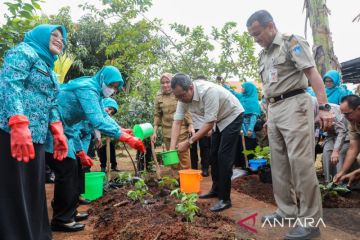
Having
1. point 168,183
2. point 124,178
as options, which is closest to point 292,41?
point 168,183

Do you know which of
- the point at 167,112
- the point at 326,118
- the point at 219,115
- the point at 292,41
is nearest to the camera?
the point at 326,118

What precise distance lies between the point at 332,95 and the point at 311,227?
3138mm

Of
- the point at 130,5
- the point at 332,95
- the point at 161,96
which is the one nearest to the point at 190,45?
the point at 130,5

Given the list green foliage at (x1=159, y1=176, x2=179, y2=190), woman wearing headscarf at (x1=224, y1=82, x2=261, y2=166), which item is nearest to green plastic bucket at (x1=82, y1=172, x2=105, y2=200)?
green foliage at (x1=159, y1=176, x2=179, y2=190)

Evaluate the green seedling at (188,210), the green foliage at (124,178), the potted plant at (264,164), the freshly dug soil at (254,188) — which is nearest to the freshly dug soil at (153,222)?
the green seedling at (188,210)

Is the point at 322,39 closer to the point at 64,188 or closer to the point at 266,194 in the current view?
the point at 266,194

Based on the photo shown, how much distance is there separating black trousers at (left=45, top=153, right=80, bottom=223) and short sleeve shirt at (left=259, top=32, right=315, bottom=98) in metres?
1.89

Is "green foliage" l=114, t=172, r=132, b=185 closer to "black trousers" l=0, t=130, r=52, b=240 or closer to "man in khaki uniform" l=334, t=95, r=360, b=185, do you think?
"black trousers" l=0, t=130, r=52, b=240

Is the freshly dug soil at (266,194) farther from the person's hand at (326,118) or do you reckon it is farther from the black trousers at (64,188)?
the black trousers at (64,188)

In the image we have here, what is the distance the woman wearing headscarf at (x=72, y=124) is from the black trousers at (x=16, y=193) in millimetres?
457

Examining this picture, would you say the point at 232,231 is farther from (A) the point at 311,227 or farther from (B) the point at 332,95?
(B) the point at 332,95

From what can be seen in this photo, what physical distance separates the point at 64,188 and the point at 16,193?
73 centimetres

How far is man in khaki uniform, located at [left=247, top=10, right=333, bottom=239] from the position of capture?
8.43ft

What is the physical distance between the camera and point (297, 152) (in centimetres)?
263
